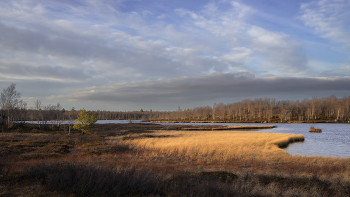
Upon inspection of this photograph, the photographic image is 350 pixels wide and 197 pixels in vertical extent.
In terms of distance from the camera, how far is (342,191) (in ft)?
29.8

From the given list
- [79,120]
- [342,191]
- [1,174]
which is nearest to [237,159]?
[342,191]

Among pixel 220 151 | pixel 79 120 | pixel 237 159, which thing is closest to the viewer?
pixel 237 159

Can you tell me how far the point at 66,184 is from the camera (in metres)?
7.39

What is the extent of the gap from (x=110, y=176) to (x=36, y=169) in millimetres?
3693

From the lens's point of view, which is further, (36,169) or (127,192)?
(36,169)

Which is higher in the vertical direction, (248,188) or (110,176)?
→ (110,176)

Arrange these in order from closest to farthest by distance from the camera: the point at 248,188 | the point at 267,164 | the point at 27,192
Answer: the point at 27,192, the point at 248,188, the point at 267,164

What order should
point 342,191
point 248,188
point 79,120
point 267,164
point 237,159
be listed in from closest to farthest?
point 248,188, point 342,191, point 267,164, point 237,159, point 79,120

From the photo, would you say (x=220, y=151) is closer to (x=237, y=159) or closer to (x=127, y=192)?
(x=237, y=159)

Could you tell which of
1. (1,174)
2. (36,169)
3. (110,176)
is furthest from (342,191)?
(1,174)

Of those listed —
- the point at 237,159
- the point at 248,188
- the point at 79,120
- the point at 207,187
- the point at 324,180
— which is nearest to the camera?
the point at 207,187

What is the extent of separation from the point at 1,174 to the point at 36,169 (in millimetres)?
1660

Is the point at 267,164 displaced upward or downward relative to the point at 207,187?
downward

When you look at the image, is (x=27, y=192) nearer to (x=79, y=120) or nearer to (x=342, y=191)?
(x=342, y=191)
